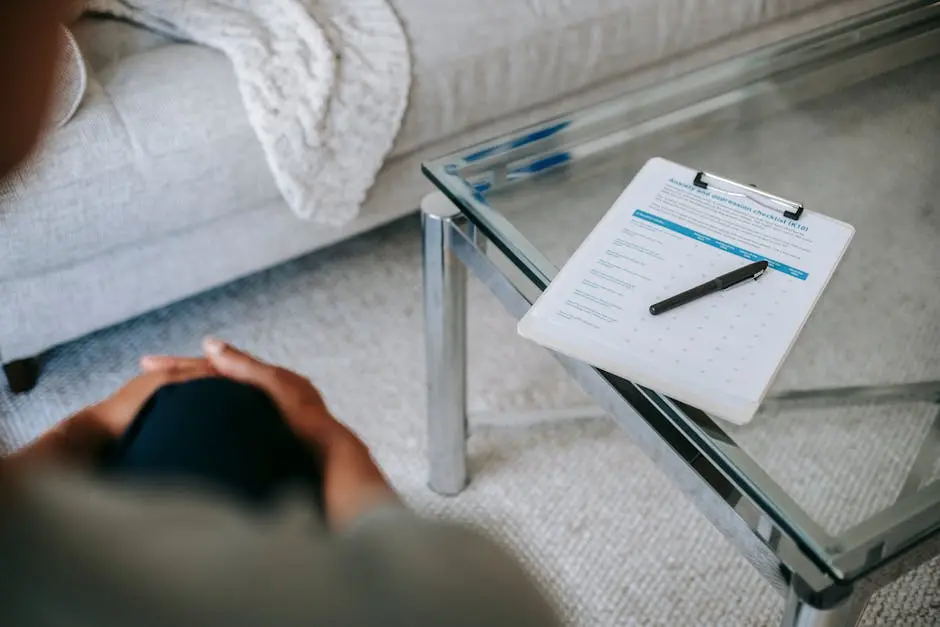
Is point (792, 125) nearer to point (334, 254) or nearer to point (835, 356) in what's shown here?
point (835, 356)

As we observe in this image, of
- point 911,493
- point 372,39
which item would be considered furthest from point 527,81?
point 911,493

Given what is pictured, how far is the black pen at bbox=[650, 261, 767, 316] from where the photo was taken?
850 millimetres

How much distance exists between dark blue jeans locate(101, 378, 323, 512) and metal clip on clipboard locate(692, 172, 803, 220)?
1.86 feet

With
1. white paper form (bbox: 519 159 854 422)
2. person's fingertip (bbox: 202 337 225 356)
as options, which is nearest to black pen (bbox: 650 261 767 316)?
white paper form (bbox: 519 159 854 422)

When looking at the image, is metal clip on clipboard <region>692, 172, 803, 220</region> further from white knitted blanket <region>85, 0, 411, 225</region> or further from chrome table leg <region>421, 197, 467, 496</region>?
white knitted blanket <region>85, 0, 411, 225</region>

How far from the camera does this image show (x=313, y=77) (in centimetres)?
132

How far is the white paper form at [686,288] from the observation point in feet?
2.64

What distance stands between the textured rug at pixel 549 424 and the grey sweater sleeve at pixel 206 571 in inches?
20.7

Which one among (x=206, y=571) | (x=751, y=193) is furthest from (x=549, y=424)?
(x=206, y=571)

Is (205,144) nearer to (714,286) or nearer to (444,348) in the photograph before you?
(444,348)

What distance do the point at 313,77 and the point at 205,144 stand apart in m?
0.18

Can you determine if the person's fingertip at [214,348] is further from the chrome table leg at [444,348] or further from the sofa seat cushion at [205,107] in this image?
the sofa seat cushion at [205,107]

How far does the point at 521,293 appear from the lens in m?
0.95

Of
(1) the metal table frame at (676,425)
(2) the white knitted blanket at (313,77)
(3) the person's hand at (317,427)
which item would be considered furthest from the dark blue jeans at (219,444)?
(2) the white knitted blanket at (313,77)
